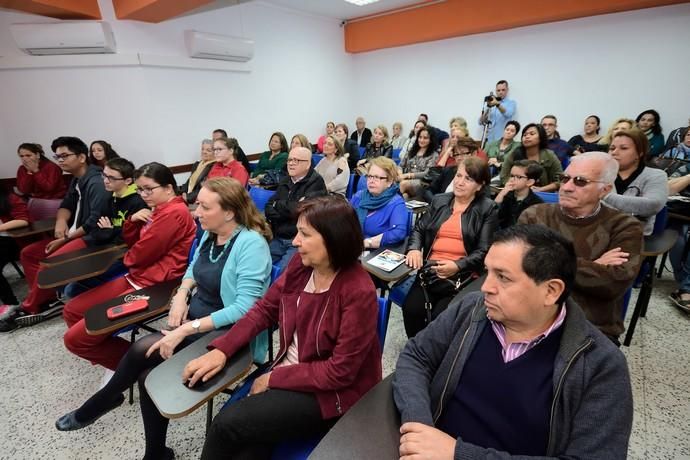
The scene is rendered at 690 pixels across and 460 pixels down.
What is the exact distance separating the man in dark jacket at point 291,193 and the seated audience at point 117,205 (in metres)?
1.00

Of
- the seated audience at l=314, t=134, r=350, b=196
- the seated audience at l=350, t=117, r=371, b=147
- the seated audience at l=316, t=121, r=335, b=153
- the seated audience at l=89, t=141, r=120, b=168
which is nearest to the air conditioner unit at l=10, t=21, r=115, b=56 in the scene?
the seated audience at l=89, t=141, r=120, b=168

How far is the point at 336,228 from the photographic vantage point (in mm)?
1189

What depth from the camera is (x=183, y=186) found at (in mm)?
4953

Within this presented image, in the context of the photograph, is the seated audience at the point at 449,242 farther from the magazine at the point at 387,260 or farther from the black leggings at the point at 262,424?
the black leggings at the point at 262,424

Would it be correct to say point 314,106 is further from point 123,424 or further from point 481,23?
point 123,424

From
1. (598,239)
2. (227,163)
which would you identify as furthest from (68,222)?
(598,239)

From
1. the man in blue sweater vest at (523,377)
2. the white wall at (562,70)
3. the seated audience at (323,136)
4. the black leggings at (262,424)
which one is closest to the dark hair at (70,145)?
the black leggings at (262,424)

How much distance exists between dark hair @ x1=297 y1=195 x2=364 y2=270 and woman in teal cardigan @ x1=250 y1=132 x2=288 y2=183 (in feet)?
12.6

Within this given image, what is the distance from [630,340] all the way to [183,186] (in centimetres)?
536

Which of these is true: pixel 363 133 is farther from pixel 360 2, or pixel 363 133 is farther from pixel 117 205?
pixel 117 205

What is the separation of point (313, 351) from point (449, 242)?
1267mm

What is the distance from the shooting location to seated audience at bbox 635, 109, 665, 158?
15.6ft

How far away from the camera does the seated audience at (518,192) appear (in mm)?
2451

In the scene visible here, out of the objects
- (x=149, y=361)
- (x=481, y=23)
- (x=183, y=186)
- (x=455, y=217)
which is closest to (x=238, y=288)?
(x=149, y=361)
